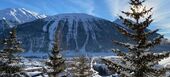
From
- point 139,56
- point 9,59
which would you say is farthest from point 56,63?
point 139,56

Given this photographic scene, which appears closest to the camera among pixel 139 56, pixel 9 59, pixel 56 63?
pixel 139 56

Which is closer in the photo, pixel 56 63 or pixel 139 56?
pixel 139 56

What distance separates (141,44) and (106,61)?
7.48 feet

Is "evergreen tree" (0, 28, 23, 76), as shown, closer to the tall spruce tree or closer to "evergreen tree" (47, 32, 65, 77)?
"evergreen tree" (47, 32, 65, 77)

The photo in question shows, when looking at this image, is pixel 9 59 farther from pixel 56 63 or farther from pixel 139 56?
pixel 139 56

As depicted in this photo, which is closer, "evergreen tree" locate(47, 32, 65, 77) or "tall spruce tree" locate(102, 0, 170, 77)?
"tall spruce tree" locate(102, 0, 170, 77)

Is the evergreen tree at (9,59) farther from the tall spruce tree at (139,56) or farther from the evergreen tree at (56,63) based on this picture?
the tall spruce tree at (139,56)

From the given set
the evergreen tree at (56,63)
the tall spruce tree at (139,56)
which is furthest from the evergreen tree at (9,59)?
the tall spruce tree at (139,56)

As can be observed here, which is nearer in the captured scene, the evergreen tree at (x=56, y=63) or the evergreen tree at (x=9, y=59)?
the evergreen tree at (x=9, y=59)

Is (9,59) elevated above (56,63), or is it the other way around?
(9,59)

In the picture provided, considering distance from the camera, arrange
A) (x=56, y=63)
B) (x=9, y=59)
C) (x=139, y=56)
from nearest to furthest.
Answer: (x=139, y=56), (x=9, y=59), (x=56, y=63)

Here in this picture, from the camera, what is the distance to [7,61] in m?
42.5

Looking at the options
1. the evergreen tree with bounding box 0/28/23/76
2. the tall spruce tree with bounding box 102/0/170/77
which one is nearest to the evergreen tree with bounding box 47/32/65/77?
the evergreen tree with bounding box 0/28/23/76

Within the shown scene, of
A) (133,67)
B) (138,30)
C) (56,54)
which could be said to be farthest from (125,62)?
(56,54)
